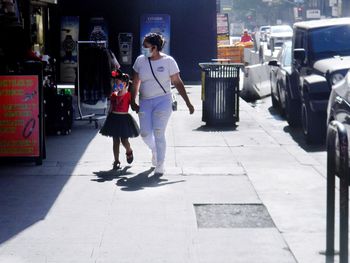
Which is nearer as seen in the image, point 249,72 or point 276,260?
point 276,260

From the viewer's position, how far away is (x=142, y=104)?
33.7ft

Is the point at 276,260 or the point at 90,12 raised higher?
the point at 90,12

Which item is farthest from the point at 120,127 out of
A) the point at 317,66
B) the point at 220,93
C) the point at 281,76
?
the point at 281,76

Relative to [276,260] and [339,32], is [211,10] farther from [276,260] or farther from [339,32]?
[276,260]

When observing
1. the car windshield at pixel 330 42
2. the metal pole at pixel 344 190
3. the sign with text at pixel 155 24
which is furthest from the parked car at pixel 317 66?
the sign with text at pixel 155 24

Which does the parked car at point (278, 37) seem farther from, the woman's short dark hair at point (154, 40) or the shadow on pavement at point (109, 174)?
the woman's short dark hair at point (154, 40)

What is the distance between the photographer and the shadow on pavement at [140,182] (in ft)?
31.5

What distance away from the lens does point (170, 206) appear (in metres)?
8.52

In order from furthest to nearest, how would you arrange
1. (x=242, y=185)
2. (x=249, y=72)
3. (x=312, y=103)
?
(x=249, y=72) < (x=312, y=103) < (x=242, y=185)

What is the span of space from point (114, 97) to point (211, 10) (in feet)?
52.8

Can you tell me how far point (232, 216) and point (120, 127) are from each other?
113 inches

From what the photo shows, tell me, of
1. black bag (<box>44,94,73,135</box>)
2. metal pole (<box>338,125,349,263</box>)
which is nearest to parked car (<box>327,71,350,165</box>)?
metal pole (<box>338,125,349,263</box>)

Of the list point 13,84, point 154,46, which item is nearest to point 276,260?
point 154,46

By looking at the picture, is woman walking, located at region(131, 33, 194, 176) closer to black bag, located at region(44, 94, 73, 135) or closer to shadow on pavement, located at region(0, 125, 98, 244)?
shadow on pavement, located at region(0, 125, 98, 244)
